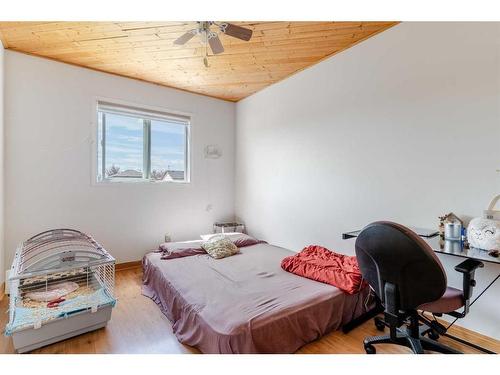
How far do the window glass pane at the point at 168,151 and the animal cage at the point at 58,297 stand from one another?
1686 millimetres

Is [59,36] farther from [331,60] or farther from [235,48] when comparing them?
[331,60]

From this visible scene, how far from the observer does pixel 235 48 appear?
9.09 feet

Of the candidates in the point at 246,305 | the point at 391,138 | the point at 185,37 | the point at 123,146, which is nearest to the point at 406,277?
the point at 246,305

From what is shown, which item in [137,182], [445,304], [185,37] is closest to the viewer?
[445,304]

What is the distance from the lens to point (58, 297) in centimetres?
205

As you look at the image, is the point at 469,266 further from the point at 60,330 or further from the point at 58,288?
the point at 58,288

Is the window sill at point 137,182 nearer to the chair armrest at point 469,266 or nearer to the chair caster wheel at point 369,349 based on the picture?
the chair caster wheel at point 369,349

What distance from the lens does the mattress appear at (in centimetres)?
163

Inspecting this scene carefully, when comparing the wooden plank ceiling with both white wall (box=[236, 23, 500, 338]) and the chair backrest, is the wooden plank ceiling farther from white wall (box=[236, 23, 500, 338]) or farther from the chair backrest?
the chair backrest

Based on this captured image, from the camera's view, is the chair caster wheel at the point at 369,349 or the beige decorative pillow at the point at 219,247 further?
the beige decorative pillow at the point at 219,247

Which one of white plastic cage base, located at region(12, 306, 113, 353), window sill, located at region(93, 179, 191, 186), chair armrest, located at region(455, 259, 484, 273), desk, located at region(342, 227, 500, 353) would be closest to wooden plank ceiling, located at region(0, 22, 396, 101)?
window sill, located at region(93, 179, 191, 186)

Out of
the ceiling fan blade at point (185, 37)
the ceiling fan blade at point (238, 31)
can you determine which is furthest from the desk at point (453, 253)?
the ceiling fan blade at point (185, 37)

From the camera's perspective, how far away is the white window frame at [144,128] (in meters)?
3.29

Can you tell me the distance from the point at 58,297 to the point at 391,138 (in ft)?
10.7
